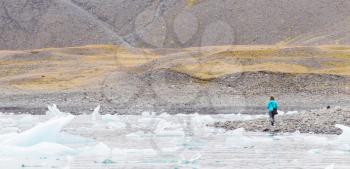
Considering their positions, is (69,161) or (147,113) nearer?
(69,161)

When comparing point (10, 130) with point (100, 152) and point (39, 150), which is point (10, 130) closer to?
point (100, 152)

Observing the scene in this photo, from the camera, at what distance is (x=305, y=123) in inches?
1666

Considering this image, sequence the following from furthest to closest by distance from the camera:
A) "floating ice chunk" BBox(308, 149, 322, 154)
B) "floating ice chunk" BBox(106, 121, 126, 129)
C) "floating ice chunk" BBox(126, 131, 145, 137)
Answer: "floating ice chunk" BBox(106, 121, 126, 129)
"floating ice chunk" BBox(126, 131, 145, 137)
"floating ice chunk" BBox(308, 149, 322, 154)

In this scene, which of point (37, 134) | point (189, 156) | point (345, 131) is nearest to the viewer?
point (37, 134)

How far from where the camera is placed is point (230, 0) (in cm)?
16025

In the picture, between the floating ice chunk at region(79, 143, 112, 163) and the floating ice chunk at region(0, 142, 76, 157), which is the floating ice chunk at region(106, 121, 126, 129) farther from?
the floating ice chunk at region(0, 142, 76, 157)

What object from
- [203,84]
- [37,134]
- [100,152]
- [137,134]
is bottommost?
[100,152]

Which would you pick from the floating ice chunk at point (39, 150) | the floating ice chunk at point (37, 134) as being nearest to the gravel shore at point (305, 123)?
the floating ice chunk at point (37, 134)

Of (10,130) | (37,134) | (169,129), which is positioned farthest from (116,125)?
(37,134)

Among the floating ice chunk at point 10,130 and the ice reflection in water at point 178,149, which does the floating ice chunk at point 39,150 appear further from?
the floating ice chunk at point 10,130

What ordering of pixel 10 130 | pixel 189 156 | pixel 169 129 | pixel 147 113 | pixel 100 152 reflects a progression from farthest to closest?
1. pixel 147 113
2. pixel 169 129
3. pixel 10 130
4. pixel 100 152
5. pixel 189 156

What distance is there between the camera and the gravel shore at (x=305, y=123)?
133ft

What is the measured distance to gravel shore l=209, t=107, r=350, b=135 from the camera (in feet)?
133

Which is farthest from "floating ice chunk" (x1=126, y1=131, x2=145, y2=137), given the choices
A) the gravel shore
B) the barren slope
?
the barren slope
